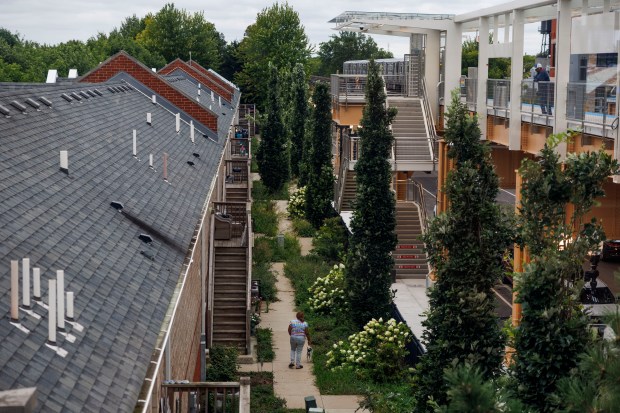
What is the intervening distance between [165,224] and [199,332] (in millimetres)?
5594

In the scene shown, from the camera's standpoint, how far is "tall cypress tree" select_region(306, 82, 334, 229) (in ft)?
132

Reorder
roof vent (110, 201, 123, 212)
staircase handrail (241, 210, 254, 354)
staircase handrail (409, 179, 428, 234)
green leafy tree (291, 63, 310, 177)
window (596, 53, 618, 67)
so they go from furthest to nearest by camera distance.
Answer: green leafy tree (291, 63, 310, 177)
staircase handrail (409, 179, 428, 234)
staircase handrail (241, 210, 254, 354)
window (596, 53, 618, 67)
roof vent (110, 201, 123, 212)

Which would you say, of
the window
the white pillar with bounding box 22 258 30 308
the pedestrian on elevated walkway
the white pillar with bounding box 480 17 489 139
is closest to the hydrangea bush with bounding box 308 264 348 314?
the pedestrian on elevated walkway

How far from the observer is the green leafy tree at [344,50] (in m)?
131

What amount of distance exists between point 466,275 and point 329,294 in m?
14.3

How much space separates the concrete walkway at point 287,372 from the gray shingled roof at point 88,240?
3944 millimetres

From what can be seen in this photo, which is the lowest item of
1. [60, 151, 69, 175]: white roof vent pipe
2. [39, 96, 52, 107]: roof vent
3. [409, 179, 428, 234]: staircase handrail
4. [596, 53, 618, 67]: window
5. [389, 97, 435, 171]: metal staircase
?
[409, 179, 428, 234]: staircase handrail

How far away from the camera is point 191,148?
29031 mm

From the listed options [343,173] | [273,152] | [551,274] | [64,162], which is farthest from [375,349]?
[273,152]

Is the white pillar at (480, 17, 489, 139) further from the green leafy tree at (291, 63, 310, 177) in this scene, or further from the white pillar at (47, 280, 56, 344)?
the green leafy tree at (291, 63, 310, 177)

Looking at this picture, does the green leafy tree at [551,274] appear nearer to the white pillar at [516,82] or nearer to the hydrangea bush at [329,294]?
the white pillar at [516,82]

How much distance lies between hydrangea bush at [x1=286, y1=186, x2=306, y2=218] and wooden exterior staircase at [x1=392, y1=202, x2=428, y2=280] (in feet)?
34.1

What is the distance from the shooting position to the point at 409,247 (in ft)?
104

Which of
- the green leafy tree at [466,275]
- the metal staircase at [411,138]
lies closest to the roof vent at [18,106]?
the green leafy tree at [466,275]
